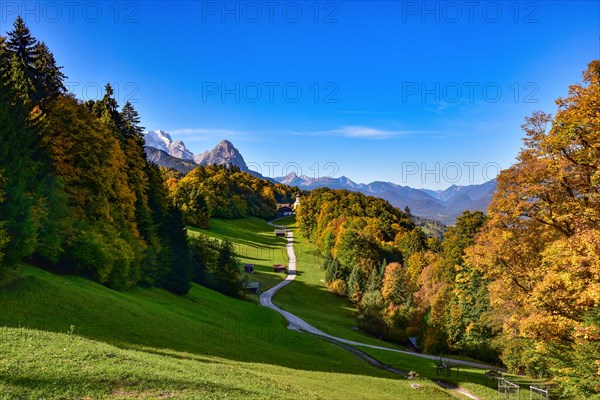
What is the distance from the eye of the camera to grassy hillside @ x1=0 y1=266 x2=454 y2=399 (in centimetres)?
1390

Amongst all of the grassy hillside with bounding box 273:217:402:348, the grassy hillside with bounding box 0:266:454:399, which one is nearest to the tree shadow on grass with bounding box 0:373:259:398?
the grassy hillside with bounding box 0:266:454:399

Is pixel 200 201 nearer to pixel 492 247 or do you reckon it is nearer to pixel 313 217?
pixel 313 217

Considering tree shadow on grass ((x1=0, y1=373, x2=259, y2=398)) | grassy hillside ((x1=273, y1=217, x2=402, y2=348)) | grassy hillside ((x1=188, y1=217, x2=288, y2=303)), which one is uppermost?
tree shadow on grass ((x1=0, y1=373, x2=259, y2=398))

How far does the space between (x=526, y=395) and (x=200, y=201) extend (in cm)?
10878

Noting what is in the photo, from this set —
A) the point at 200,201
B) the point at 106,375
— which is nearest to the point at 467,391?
the point at 106,375

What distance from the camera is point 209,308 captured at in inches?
1929

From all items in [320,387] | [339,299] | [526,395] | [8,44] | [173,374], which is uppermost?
[8,44]

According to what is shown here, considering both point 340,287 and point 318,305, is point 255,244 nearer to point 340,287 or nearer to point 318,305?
point 340,287

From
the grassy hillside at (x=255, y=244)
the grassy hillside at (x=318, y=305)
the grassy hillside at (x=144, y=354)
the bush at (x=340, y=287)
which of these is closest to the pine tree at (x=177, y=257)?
the grassy hillside at (x=144, y=354)

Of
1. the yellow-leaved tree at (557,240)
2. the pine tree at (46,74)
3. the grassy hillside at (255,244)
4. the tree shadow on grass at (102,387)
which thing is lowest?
the grassy hillside at (255,244)

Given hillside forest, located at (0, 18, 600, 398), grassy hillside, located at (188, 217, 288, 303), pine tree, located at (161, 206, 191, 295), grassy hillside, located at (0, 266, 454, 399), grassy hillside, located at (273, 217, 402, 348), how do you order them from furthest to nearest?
grassy hillside, located at (188, 217, 288, 303)
grassy hillside, located at (273, 217, 402, 348)
pine tree, located at (161, 206, 191, 295)
hillside forest, located at (0, 18, 600, 398)
grassy hillside, located at (0, 266, 454, 399)

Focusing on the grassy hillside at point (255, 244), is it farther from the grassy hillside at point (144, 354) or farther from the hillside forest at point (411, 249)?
the grassy hillside at point (144, 354)

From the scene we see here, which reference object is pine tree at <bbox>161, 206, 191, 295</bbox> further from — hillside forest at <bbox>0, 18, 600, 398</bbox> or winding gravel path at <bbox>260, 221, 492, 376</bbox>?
winding gravel path at <bbox>260, 221, 492, 376</bbox>

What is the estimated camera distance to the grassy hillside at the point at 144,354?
45.6 ft
